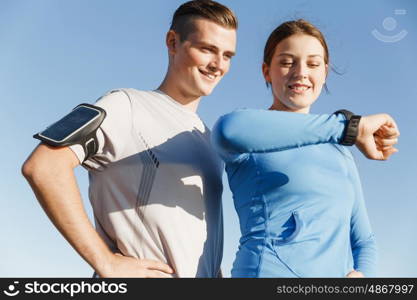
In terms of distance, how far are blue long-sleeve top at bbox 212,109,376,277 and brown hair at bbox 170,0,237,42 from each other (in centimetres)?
136

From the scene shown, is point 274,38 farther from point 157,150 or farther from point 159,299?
point 159,299

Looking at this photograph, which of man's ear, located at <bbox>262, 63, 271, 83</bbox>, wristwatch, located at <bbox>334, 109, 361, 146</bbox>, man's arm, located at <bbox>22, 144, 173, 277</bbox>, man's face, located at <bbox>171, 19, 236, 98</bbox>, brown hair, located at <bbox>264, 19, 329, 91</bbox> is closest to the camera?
wristwatch, located at <bbox>334, 109, 361, 146</bbox>

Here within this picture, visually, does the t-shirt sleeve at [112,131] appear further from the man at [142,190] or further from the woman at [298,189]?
the woman at [298,189]

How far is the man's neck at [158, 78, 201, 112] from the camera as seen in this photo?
3.60 m

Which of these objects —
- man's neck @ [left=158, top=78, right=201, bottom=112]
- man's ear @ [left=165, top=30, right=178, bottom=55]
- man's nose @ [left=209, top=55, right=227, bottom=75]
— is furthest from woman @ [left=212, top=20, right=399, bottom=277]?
man's ear @ [left=165, top=30, right=178, bottom=55]

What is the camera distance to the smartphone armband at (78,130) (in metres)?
2.64

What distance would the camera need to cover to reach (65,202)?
8.43ft

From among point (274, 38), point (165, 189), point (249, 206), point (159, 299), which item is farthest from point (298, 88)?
point (159, 299)

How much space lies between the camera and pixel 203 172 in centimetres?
322

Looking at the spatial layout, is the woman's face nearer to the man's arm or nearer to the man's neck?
the man's neck

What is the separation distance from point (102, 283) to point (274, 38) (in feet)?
5.87

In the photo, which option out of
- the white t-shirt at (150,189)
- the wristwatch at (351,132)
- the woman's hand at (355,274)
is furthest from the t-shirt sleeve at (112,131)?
the woman's hand at (355,274)

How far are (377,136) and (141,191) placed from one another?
1.40m

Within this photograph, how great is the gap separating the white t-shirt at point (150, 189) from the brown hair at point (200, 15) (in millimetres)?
783
